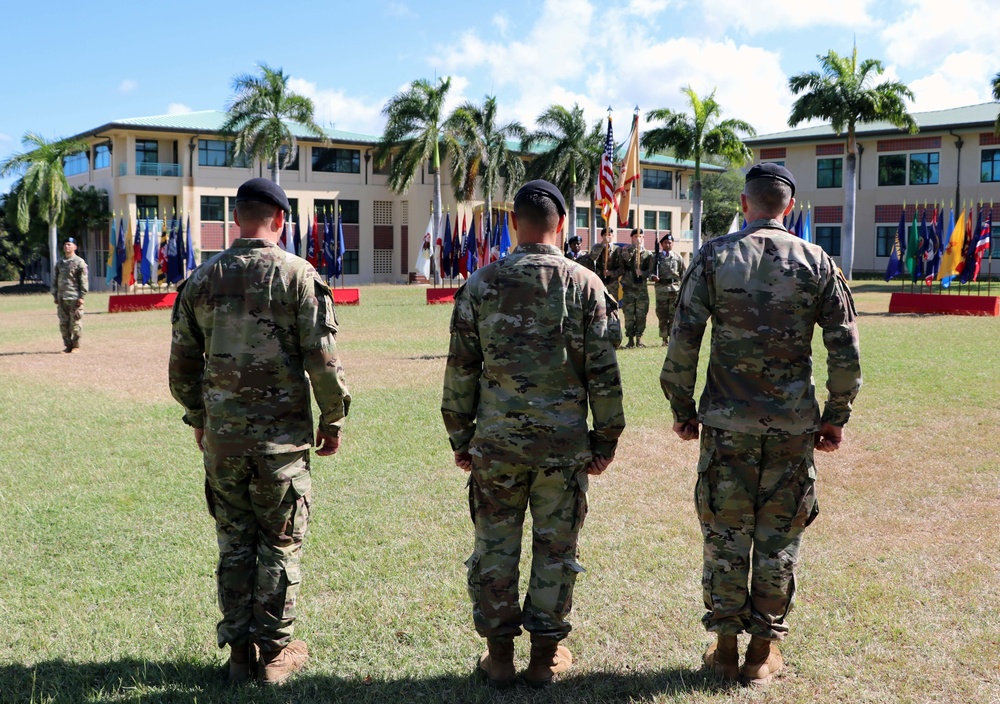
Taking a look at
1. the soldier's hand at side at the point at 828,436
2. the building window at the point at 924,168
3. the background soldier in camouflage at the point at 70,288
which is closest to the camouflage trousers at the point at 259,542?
the soldier's hand at side at the point at 828,436

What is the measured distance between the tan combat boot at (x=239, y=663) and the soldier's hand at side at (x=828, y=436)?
2642 mm

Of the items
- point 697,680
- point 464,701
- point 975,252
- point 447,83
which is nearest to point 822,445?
point 697,680

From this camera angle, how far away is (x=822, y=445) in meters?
3.79

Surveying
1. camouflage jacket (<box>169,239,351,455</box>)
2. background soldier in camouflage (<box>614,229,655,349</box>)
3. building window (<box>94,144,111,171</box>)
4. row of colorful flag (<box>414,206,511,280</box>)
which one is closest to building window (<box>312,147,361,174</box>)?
building window (<box>94,144,111,171</box>)

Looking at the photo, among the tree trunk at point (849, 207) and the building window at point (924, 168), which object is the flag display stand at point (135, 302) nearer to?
the tree trunk at point (849, 207)

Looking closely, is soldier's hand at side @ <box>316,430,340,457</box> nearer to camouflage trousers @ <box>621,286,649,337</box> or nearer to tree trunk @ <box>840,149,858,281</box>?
camouflage trousers @ <box>621,286,649,337</box>

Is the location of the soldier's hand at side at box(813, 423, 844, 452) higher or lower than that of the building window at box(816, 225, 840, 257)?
lower

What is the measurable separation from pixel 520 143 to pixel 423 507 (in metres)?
A: 43.7

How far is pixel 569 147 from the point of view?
48062mm

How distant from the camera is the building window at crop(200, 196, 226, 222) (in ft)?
152

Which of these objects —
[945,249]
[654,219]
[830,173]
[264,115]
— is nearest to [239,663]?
[945,249]

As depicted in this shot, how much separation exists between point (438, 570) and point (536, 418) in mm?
1818

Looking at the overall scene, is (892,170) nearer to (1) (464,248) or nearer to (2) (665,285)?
(1) (464,248)

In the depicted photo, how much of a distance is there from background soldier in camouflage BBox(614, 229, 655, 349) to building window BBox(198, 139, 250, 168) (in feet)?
117
